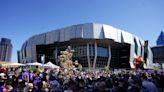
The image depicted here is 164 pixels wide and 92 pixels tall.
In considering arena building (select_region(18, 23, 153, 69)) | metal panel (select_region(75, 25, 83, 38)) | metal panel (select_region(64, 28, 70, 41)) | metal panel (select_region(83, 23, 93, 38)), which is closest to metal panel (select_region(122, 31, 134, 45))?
arena building (select_region(18, 23, 153, 69))

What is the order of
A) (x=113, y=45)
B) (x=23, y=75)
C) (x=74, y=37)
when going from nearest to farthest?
1. (x=23, y=75)
2. (x=74, y=37)
3. (x=113, y=45)

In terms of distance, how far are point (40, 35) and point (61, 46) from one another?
8868 millimetres

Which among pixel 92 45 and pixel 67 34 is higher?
pixel 67 34

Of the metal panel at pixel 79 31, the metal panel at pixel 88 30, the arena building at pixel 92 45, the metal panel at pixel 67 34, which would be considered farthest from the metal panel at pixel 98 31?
the metal panel at pixel 67 34

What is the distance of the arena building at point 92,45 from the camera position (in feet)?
298

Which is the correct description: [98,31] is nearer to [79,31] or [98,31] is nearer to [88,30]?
[88,30]

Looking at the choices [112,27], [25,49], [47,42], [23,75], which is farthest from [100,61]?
[23,75]

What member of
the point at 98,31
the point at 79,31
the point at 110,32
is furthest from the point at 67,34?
the point at 110,32

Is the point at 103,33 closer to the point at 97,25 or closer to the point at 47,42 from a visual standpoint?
the point at 97,25

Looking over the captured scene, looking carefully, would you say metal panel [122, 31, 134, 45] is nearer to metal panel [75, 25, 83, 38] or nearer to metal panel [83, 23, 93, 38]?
metal panel [83, 23, 93, 38]

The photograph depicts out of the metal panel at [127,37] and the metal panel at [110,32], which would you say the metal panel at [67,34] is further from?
the metal panel at [127,37]

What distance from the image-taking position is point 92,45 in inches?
3812

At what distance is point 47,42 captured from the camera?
100 metres

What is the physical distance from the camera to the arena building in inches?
3573
